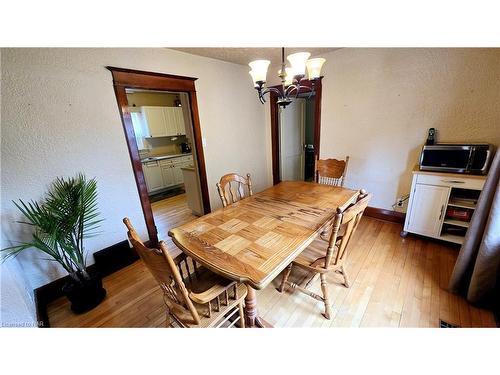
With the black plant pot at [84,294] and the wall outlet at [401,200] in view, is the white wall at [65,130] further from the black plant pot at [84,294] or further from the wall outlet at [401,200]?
the wall outlet at [401,200]

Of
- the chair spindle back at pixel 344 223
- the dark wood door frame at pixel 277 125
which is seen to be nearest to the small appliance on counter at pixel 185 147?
the dark wood door frame at pixel 277 125

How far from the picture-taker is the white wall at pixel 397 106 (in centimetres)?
195

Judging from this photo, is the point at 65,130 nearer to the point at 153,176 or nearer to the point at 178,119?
the point at 153,176

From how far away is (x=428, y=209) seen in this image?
2.12 meters

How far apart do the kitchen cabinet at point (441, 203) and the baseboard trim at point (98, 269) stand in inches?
127

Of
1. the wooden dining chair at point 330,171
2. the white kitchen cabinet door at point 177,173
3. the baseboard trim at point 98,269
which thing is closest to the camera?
the baseboard trim at point 98,269

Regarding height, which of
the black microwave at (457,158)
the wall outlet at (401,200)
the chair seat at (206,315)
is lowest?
the wall outlet at (401,200)

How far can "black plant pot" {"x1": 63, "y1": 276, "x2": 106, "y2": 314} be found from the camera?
158cm

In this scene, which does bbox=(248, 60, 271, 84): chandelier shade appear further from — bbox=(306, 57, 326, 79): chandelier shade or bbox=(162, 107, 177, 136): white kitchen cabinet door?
bbox=(162, 107, 177, 136): white kitchen cabinet door

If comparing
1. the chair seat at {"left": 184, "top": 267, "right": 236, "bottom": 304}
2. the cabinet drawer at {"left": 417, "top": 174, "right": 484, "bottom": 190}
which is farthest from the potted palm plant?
the cabinet drawer at {"left": 417, "top": 174, "right": 484, "bottom": 190}

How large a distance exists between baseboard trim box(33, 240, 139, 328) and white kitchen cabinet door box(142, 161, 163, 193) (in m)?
2.19
